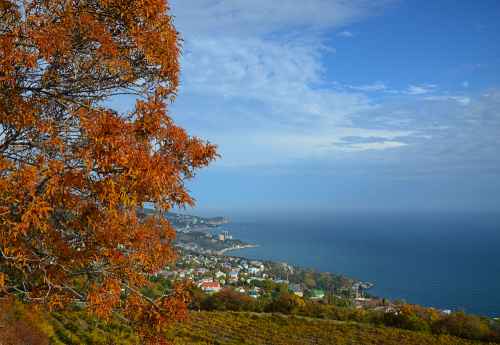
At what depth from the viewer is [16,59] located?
2787 mm

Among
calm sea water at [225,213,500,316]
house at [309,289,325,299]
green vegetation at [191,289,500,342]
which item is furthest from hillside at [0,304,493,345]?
calm sea water at [225,213,500,316]

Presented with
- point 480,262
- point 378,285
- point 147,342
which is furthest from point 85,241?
point 480,262

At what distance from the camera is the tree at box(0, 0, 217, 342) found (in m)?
2.68

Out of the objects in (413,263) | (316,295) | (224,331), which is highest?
(224,331)

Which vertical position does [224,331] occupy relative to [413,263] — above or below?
above

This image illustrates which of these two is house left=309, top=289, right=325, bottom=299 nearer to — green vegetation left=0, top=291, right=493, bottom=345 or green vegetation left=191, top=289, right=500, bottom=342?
green vegetation left=191, top=289, right=500, bottom=342

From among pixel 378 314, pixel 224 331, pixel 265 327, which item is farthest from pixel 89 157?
pixel 378 314

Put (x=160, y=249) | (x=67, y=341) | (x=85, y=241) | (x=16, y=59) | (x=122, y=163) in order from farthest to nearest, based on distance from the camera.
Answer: (x=67, y=341), (x=160, y=249), (x=85, y=241), (x=16, y=59), (x=122, y=163)

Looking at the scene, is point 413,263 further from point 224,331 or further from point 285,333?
point 224,331

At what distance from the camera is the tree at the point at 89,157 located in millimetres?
2680

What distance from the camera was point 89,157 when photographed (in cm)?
266

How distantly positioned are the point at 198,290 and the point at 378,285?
3974cm

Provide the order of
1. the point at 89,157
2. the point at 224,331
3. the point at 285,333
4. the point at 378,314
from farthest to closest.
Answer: the point at 378,314
the point at 285,333
the point at 224,331
the point at 89,157

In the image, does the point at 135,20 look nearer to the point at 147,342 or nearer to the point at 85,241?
the point at 85,241
